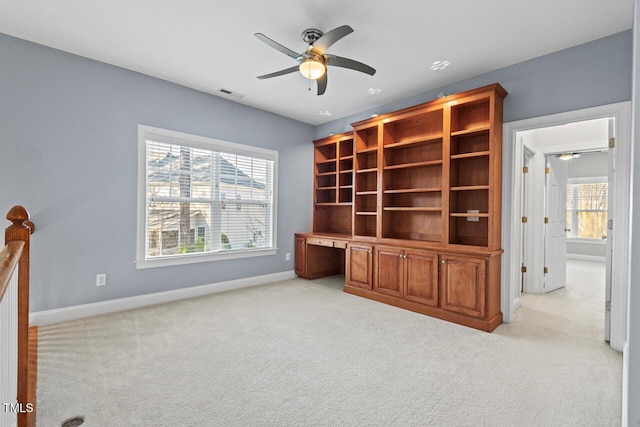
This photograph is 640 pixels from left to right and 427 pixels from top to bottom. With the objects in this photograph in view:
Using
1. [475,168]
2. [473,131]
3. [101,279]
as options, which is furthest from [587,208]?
[101,279]

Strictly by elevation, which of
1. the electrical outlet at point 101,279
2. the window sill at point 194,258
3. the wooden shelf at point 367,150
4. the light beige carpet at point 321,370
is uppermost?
the wooden shelf at point 367,150

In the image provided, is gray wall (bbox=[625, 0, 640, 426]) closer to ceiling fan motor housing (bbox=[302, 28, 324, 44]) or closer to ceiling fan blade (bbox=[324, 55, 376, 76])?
ceiling fan blade (bbox=[324, 55, 376, 76])

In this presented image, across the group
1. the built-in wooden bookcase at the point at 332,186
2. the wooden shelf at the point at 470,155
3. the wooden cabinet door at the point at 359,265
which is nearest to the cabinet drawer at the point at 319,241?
the wooden cabinet door at the point at 359,265

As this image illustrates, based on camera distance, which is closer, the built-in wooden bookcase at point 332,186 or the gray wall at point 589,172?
the built-in wooden bookcase at point 332,186

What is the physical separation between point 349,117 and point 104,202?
3.68 metres

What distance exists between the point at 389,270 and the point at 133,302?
312cm

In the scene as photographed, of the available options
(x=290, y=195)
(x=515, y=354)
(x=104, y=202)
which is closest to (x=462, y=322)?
(x=515, y=354)

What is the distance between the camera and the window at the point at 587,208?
729cm

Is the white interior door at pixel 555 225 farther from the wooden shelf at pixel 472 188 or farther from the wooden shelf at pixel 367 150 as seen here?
the wooden shelf at pixel 367 150

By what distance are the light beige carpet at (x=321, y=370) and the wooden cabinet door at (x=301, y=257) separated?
1.61 m

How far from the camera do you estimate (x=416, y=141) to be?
3.85 meters

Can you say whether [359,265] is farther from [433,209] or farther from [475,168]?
[475,168]

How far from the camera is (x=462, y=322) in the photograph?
3.19 meters

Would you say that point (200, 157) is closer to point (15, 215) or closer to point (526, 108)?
point (15, 215)
